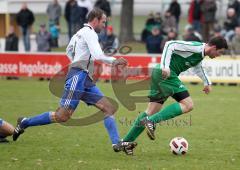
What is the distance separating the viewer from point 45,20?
3559cm

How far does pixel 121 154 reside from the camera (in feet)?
36.3

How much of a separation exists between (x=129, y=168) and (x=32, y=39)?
21370 mm

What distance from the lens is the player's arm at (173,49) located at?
1080 cm

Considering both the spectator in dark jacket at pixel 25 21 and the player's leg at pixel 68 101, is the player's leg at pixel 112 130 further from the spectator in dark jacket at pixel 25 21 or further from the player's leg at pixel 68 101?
the spectator in dark jacket at pixel 25 21

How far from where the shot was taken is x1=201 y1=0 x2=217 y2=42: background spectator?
1122 inches

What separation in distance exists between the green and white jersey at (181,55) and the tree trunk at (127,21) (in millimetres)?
20623

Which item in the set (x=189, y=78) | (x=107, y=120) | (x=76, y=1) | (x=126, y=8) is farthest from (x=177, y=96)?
(x=126, y=8)

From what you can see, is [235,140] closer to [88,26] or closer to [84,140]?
[84,140]

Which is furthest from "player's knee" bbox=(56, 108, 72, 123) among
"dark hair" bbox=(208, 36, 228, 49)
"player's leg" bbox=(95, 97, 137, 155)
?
"dark hair" bbox=(208, 36, 228, 49)

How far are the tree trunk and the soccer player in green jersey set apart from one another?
67.6ft

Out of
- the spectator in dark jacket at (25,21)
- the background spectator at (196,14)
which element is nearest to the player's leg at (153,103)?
the background spectator at (196,14)

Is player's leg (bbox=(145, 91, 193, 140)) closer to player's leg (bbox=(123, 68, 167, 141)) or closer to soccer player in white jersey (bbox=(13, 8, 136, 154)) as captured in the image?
player's leg (bbox=(123, 68, 167, 141))

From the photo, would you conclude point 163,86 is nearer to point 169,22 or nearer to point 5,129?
point 5,129

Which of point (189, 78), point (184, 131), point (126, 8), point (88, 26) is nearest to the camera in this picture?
point (88, 26)
